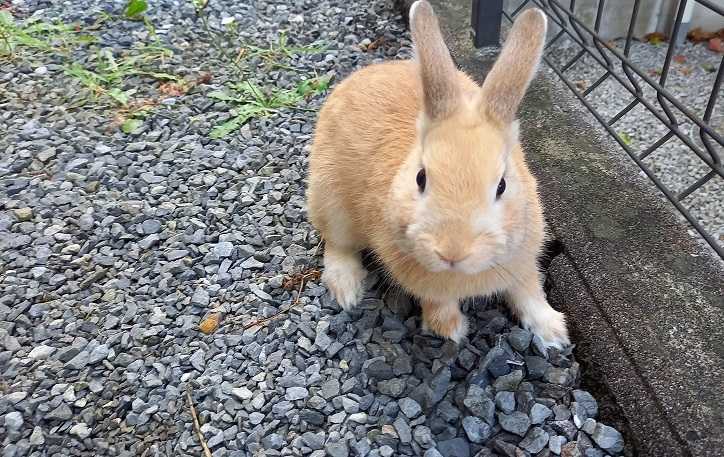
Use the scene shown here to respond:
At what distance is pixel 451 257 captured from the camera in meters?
1.95

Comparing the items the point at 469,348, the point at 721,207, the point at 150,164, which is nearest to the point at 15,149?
the point at 150,164

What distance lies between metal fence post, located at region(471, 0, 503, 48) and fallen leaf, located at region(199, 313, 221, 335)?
243 cm

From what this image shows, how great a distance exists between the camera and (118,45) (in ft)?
15.4

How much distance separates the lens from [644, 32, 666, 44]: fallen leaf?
547cm

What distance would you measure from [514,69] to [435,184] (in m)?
0.50

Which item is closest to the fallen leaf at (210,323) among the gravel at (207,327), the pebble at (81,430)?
the gravel at (207,327)

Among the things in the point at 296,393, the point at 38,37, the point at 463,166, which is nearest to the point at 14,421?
the point at 296,393

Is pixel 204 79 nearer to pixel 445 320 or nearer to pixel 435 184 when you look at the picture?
pixel 445 320

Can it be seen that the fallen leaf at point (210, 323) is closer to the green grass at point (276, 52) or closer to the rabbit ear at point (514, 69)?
the rabbit ear at point (514, 69)

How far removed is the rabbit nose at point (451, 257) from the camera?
1945 millimetres

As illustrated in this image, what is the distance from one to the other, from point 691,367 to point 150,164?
292cm

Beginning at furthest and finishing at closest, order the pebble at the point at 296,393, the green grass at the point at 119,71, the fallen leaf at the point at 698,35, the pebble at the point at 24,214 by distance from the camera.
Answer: the fallen leaf at the point at 698,35 → the green grass at the point at 119,71 → the pebble at the point at 24,214 → the pebble at the point at 296,393

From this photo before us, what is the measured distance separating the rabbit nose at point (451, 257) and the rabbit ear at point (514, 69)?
553 millimetres

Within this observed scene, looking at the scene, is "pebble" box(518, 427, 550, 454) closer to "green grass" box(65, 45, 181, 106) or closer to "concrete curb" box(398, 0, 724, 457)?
"concrete curb" box(398, 0, 724, 457)
